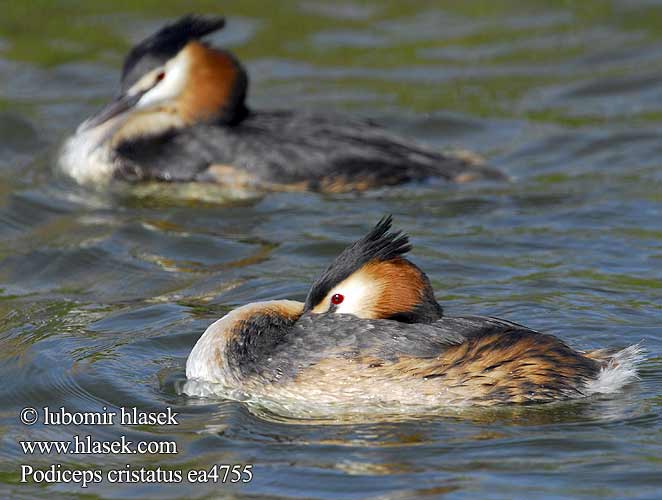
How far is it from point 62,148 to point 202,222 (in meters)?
2.22

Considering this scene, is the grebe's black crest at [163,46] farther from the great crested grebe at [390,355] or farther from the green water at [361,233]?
the great crested grebe at [390,355]

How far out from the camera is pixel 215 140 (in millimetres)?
10812

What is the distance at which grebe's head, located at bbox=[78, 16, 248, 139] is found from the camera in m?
11.0

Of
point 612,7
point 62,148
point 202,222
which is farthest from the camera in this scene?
point 612,7

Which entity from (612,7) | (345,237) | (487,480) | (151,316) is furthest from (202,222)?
(612,7)

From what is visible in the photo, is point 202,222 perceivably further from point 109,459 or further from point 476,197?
point 109,459

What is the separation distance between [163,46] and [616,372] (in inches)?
221

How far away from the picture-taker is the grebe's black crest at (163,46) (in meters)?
11.0

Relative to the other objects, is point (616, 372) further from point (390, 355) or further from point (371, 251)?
point (371, 251)

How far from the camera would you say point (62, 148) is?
1160 cm

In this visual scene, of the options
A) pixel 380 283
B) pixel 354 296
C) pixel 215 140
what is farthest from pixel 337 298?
pixel 215 140

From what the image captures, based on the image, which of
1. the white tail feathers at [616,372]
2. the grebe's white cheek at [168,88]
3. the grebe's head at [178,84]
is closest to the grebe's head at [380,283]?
the white tail feathers at [616,372]

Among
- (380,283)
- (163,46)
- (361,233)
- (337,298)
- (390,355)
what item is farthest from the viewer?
(163,46)

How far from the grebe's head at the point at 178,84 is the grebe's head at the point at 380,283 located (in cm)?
467
